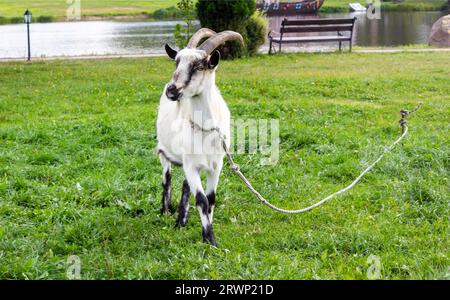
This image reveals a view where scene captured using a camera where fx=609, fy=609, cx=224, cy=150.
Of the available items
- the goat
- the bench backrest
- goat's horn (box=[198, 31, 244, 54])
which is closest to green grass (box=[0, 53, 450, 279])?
the goat

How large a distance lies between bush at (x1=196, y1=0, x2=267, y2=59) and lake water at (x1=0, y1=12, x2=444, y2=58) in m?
2.44

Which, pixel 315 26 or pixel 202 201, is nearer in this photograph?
pixel 202 201

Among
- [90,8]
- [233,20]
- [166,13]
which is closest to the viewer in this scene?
[233,20]

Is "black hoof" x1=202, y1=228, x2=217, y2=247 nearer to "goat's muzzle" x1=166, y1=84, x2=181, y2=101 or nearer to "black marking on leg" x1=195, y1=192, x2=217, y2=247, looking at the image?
"black marking on leg" x1=195, y1=192, x2=217, y2=247

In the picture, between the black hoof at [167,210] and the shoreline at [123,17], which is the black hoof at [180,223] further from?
the shoreline at [123,17]

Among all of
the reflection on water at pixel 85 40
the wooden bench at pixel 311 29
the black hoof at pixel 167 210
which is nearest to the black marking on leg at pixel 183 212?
the black hoof at pixel 167 210

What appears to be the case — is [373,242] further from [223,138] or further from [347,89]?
[347,89]

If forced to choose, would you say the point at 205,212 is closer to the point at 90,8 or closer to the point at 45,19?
the point at 45,19

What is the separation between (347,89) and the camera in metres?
12.0

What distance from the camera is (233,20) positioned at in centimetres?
1736

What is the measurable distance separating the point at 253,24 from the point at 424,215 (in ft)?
43.1

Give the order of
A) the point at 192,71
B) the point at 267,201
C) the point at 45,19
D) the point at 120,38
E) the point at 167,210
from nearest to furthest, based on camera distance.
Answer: the point at 192,71 < the point at 167,210 < the point at 267,201 < the point at 120,38 < the point at 45,19

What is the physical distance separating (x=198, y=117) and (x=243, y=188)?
1.84 m

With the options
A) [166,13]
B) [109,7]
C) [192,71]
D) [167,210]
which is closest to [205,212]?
[167,210]
